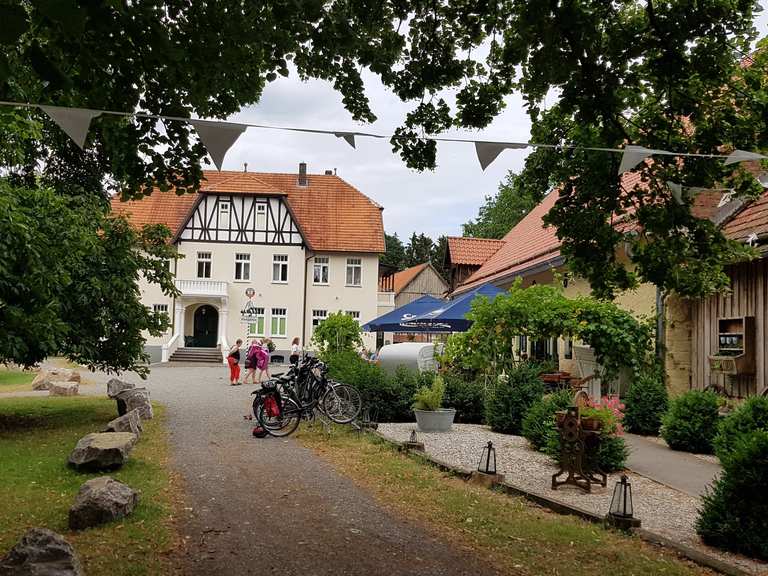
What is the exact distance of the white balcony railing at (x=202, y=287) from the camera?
1547 inches

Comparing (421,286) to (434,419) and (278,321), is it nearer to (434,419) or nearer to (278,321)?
(278,321)

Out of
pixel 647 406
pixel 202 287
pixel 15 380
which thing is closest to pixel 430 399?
pixel 647 406

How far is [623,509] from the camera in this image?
6.52 metres

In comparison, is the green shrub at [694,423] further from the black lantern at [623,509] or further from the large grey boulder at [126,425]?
the large grey boulder at [126,425]

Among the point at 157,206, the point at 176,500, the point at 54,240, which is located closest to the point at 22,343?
the point at 54,240

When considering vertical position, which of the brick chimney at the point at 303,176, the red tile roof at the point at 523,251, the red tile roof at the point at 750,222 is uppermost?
the brick chimney at the point at 303,176

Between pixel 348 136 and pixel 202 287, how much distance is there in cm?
3491

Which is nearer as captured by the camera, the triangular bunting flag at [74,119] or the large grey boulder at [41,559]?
the large grey boulder at [41,559]

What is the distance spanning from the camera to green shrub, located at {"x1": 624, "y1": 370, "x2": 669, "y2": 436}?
1233 centimetres

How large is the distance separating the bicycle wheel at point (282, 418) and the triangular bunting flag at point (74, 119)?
7.71 m

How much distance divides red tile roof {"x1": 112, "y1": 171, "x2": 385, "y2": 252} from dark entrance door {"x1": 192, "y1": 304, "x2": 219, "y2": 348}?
4910mm

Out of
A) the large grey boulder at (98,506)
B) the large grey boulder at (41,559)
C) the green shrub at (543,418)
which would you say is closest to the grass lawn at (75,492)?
the large grey boulder at (98,506)

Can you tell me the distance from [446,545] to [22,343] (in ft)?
28.2

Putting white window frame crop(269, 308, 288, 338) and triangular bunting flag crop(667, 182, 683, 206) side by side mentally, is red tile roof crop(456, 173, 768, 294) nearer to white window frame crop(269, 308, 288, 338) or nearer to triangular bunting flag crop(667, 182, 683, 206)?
triangular bunting flag crop(667, 182, 683, 206)
